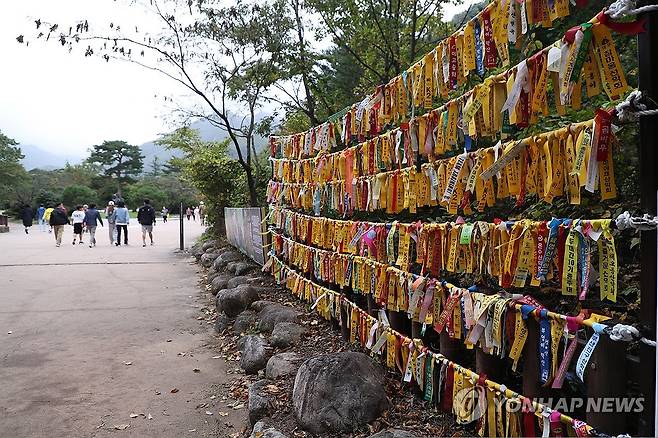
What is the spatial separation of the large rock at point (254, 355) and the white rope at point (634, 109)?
14.2 feet

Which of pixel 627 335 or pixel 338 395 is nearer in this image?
pixel 627 335

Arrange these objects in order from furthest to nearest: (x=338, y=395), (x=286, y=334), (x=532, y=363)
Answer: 1. (x=286, y=334)
2. (x=338, y=395)
3. (x=532, y=363)

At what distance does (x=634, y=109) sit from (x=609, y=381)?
1.13 m

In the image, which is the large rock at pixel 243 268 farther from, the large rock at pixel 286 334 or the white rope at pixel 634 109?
the white rope at pixel 634 109

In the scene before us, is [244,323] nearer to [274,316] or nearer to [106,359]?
[274,316]

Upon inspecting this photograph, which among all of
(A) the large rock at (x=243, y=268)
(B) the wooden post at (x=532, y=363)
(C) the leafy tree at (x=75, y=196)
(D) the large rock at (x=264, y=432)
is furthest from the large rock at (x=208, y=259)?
(C) the leafy tree at (x=75, y=196)

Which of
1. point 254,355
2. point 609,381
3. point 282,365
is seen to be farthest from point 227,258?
point 609,381

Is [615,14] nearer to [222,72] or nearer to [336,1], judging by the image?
[336,1]

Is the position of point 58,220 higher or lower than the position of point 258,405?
higher

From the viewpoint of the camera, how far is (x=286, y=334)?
5680 mm

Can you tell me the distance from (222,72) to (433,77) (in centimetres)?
1021

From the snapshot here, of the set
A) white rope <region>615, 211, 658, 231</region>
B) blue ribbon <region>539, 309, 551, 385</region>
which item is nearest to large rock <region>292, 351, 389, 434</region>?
blue ribbon <region>539, 309, 551, 385</region>

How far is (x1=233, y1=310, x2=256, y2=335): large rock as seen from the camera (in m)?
6.64

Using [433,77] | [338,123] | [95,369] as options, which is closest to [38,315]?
[95,369]
